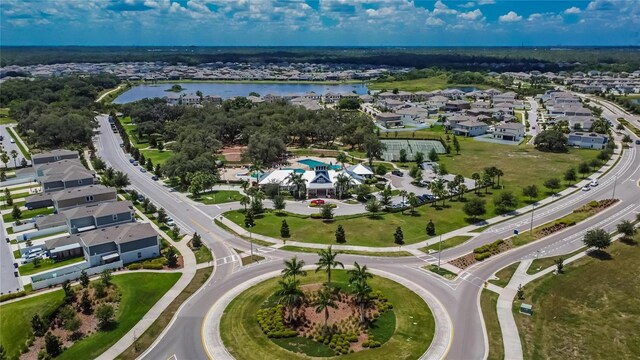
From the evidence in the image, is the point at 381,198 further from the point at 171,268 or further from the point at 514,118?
the point at 514,118

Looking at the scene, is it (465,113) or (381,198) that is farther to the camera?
(465,113)

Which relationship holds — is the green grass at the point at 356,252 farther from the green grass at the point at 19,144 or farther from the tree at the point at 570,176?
the green grass at the point at 19,144

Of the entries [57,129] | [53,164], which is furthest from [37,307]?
[57,129]

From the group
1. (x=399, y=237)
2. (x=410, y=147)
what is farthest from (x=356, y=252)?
(x=410, y=147)

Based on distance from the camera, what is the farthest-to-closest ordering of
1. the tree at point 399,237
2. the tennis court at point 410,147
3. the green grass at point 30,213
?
1. the tennis court at point 410,147
2. the green grass at point 30,213
3. the tree at point 399,237

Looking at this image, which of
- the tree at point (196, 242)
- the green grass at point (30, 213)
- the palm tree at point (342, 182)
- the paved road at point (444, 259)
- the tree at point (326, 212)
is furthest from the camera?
the palm tree at point (342, 182)

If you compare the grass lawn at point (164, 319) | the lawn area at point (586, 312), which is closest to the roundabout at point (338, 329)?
the grass lawn at point (164, 319)

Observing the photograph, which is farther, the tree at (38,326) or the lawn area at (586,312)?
the tree at (38,326)
